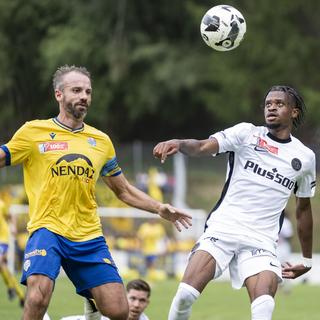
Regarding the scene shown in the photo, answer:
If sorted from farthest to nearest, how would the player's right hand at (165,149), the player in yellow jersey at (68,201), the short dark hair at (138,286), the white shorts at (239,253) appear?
the short dark hair at (138,286) → the white shorts at (239,253) → the player in yellow jersey at (68,201) → the player's right hand at (165,149)

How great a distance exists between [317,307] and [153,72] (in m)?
22.4

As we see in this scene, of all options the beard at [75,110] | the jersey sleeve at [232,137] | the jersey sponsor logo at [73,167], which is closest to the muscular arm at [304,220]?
the jersey sleeve at [232,137]

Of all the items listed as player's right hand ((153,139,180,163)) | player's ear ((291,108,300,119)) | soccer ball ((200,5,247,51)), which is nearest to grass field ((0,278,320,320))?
soccer ball ((200,5,247,51))

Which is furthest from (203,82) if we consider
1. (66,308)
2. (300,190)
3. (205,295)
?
(300,190)

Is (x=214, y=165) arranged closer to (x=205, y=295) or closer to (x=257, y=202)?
(x=205, y=295)

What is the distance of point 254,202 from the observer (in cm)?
825

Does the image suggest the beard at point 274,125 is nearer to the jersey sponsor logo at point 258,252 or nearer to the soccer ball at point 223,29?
the jersey sponsor logo at point 258,252

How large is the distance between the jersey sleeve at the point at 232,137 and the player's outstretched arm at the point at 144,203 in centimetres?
64

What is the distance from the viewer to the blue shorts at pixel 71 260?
7.62 metres

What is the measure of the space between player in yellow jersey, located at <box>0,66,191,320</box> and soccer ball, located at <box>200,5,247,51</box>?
1.77 m

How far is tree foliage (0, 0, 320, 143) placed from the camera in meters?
35.6

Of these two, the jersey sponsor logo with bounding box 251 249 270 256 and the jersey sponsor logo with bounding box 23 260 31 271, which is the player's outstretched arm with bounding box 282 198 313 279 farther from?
the jersey sponsor logo with bounding box 23 260 31 271

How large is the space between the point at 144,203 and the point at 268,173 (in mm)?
1028

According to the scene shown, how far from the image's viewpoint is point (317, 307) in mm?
15773
